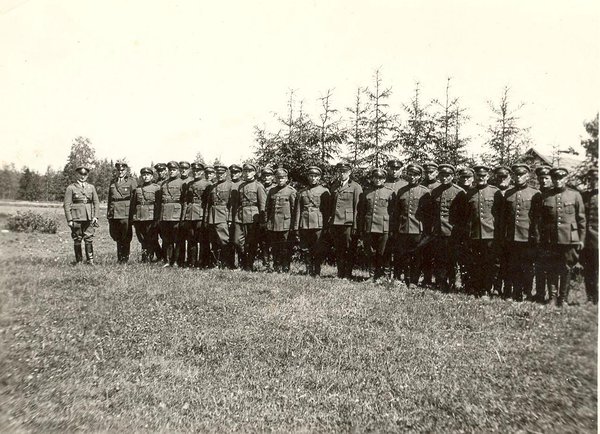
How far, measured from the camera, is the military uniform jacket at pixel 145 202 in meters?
10.1

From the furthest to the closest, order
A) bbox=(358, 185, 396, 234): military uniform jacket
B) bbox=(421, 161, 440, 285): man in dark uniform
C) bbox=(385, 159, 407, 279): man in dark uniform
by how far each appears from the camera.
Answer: bbox=(385, 159, 407, 279): man in dark uniform < bbox=(358, 185, 396, 234): military uniform jacket < bbox=(421, 161, 440, 285): man in dark uniform

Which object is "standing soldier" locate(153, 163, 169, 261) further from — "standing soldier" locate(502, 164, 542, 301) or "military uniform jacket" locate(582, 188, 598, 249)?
"military uniform jacket" locate(582, 188, 598, 249)

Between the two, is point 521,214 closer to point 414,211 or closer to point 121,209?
point 414,211

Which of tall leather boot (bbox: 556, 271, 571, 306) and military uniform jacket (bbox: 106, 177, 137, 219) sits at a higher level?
military uniform jacket (bbox: 106, 177, 137, 219)

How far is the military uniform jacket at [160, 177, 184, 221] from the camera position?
9.90 metres

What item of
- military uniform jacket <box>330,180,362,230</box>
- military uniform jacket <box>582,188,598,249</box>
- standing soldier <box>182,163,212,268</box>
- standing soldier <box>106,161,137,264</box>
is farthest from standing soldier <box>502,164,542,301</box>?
standing soldier <box>106,161,137,264</box>

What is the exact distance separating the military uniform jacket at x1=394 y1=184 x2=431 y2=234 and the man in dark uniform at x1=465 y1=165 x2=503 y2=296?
0.76 m

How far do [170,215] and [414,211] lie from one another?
184 inches

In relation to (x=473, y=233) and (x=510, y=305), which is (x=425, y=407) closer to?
(x=510, y=305)

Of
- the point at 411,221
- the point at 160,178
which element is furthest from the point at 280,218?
the point at 160,178

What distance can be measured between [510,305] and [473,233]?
1.31m

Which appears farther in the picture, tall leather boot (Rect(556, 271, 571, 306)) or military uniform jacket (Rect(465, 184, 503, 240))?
military uniform jacket (Rect(465, 184, 503, 240))

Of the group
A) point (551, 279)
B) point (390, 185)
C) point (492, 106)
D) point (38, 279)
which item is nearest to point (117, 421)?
point (38, 279)

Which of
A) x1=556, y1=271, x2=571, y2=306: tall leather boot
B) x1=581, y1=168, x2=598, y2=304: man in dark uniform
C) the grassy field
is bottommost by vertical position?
the grassy field
